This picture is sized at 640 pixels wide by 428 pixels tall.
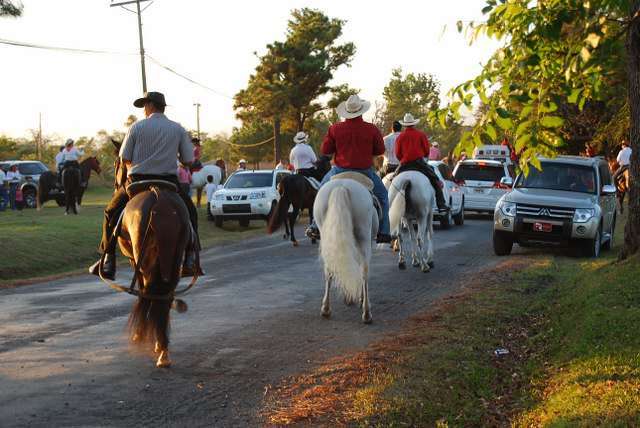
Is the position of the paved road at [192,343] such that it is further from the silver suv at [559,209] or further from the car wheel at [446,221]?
the car wheel at [446,221]

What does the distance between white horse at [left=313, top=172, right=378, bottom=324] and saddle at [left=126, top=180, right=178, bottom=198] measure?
2283mm

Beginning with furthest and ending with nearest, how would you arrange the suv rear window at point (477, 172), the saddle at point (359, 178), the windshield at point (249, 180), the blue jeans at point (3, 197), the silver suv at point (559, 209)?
the blue jeans at point (3, 197), the windshield at point (249, 180), the suv rear window at point (477, 172), the silver suv at point (559, 209), the saddle at point (359, 178)

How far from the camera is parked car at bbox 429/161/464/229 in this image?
2664cm

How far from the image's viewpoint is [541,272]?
1573cm

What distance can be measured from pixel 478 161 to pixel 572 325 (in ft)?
63.4

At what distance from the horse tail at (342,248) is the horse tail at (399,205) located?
494cm

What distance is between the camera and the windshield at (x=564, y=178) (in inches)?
764

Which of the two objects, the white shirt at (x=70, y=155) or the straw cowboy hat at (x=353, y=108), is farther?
the white shirt at (x=70, y=155)

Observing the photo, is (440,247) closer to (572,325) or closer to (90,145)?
(572,325)

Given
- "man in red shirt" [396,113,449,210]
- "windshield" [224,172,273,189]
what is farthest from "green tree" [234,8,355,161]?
"man in red shirt" [396,113,449,210]

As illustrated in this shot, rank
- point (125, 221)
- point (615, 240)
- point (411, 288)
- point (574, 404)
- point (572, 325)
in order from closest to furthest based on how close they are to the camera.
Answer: point (574, 404)
point (125, 221)
point (572, 325)
point (411, 288)
point (615, 240)

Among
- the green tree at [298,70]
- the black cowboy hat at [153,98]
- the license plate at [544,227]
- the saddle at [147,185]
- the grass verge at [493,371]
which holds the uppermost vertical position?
the green tree at [298,70]

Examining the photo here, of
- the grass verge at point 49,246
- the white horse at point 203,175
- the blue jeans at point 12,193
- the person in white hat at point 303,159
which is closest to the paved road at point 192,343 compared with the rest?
the grass verge at point 49,246

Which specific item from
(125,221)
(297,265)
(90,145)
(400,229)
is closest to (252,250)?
(297,265)
